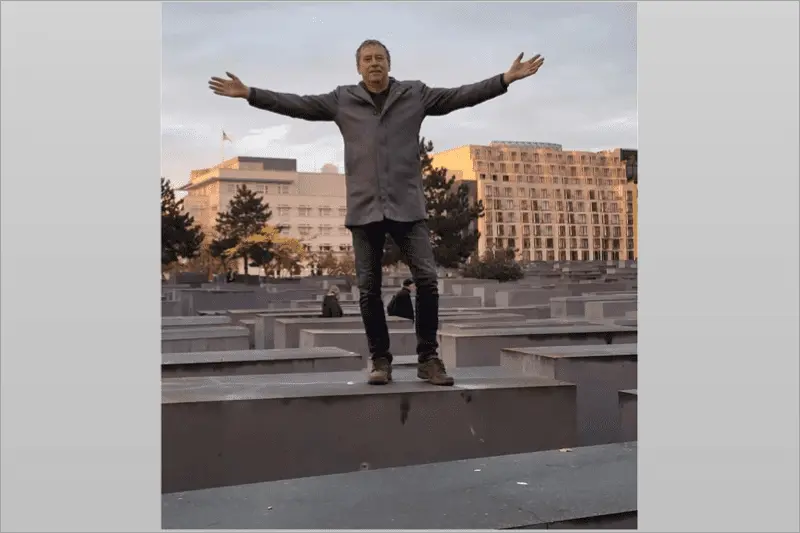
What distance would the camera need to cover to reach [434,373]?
470 cm

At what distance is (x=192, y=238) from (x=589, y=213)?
9929 cm

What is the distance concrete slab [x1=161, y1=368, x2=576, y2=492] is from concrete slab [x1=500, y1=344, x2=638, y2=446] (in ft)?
3.63

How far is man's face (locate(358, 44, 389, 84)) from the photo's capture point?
432 centimetres

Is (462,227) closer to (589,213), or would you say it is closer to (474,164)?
(474,164)

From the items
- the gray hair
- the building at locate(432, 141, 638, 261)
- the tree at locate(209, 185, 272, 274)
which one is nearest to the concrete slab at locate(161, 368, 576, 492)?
the gray hair

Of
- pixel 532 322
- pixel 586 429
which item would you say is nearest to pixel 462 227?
pixel 532 322

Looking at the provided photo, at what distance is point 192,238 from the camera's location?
41.8 meters

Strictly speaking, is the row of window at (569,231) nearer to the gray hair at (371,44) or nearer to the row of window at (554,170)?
the row of window at (554,170)

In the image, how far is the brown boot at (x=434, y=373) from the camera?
183 inches

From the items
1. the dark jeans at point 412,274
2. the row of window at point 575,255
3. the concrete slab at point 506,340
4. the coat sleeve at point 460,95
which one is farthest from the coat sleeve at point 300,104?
the row of window at point 575,255

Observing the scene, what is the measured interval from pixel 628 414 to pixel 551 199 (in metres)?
129

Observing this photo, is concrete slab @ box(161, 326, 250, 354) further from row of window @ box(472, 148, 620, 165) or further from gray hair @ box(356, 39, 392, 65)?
row of window @ box(472, 148, 620, 165)
